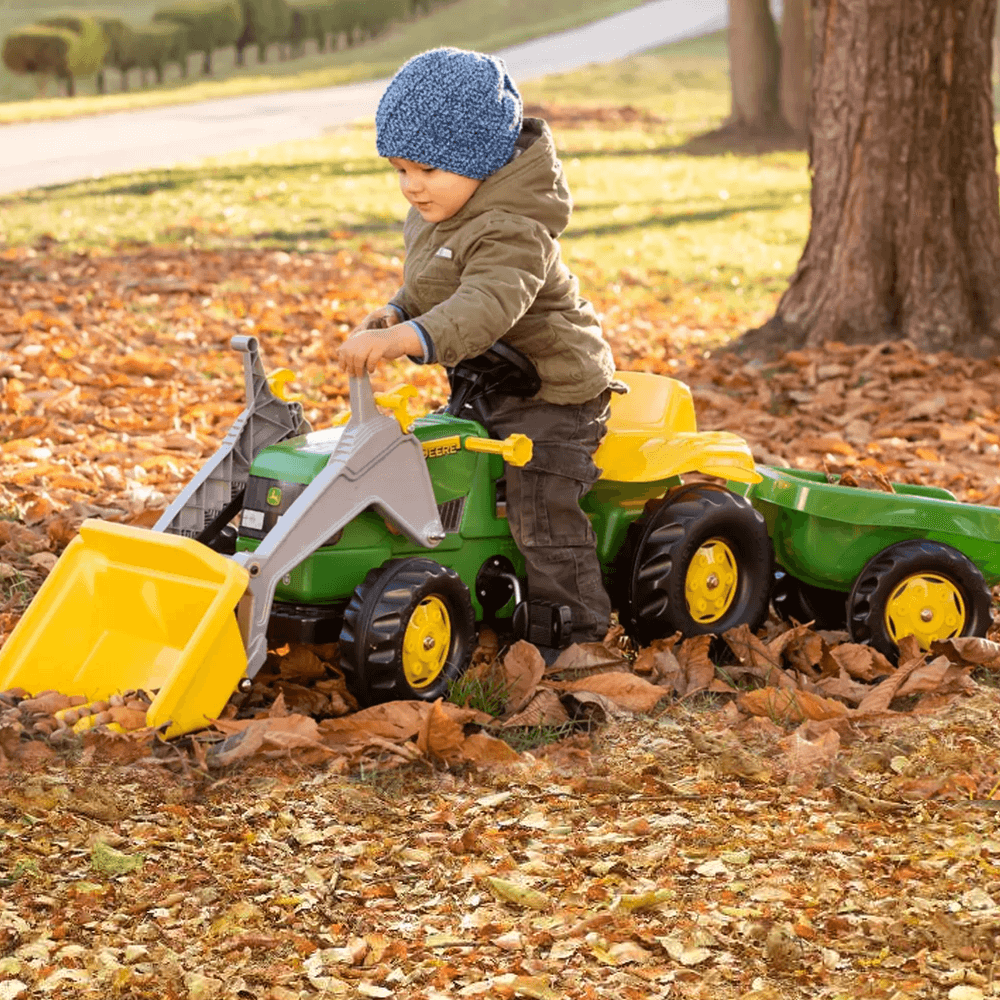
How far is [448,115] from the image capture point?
154 inches

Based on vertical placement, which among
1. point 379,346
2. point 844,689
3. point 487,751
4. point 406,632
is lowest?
point 844,689

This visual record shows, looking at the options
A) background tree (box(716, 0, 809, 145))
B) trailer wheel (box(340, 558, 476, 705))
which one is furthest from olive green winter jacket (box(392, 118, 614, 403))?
background tree (box(716, 0, 809, 145))

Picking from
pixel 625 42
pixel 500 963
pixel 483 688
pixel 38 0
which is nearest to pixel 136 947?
pixel 500 963

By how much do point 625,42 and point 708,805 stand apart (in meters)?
43.5

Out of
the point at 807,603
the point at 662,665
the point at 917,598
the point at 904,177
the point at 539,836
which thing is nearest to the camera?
the point at 539,836

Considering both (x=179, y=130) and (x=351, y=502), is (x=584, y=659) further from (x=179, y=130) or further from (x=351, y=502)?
(x=179, y=130)

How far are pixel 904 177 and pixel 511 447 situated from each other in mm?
4934

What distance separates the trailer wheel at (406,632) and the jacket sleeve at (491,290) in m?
0.55

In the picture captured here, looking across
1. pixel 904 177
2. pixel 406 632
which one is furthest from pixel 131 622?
pixel 904 177

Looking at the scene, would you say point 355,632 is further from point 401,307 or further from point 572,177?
point 572,177

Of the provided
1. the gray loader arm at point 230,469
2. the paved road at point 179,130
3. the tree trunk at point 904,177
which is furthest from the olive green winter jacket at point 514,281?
the paved road at point 179,130

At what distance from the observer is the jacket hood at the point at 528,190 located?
4031 millimetres

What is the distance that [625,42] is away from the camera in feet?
146

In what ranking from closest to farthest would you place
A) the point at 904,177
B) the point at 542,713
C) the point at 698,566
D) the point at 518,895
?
the point at 518,895
the point at 542,713
the point at 698,566
the point at 904,177
